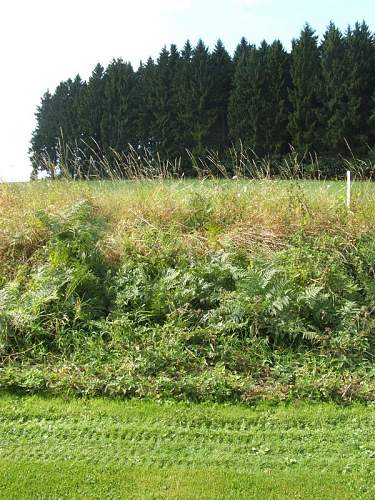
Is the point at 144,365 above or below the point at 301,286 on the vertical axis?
below

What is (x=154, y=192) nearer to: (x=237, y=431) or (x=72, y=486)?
(x=237, y=431)

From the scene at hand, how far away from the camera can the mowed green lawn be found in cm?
336

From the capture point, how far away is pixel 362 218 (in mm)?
6852

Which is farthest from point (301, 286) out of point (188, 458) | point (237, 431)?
point (188, 458)

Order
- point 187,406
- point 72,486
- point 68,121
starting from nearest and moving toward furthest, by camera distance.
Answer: point 72,486
point 187,406
point 68,121

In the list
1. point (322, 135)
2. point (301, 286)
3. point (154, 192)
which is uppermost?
point (322, 135)

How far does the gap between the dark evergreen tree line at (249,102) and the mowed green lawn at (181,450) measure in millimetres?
17961

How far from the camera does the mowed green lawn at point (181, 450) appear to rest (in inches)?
132

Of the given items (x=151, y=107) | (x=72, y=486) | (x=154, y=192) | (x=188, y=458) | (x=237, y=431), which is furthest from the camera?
(x=151, y=107)

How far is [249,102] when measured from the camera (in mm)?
23688

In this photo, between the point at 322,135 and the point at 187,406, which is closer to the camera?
the point at 187,406

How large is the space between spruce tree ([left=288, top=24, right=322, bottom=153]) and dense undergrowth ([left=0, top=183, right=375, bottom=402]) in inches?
642

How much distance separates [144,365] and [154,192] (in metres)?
3.25

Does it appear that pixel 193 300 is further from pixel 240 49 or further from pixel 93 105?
pixel 240 49
